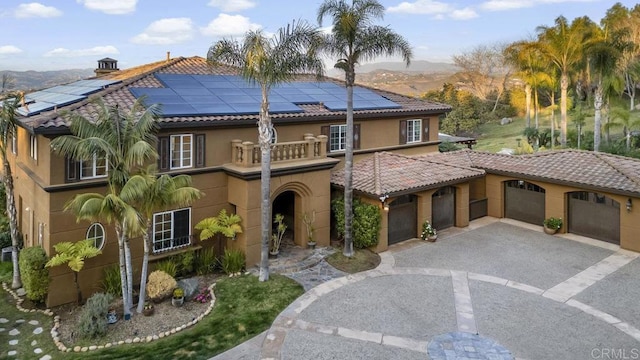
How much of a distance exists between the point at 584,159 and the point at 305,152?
14.1 meters

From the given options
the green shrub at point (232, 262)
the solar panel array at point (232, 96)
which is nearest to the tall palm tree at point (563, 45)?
the solar panel array at point (232, 96)

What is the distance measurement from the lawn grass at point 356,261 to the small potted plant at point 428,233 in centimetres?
322

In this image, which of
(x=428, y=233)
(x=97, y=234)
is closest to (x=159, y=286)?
(x=97, y=234)

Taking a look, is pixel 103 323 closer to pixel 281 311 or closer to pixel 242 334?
pixel 242 334

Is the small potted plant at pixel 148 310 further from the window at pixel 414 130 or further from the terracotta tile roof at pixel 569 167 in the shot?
the window at pixel 414 130

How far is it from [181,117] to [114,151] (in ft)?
13.5

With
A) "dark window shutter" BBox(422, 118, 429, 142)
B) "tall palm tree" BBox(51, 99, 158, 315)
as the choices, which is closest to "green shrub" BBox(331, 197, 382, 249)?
"tall palm tree" BBox(51, 99, 158, 315)

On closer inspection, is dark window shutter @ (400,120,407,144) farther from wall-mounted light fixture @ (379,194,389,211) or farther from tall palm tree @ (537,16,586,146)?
tall palm tree @ (537,16,586,146)

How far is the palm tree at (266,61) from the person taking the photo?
47.4ft

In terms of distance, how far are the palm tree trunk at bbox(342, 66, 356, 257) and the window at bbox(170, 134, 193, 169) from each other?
20.0ft

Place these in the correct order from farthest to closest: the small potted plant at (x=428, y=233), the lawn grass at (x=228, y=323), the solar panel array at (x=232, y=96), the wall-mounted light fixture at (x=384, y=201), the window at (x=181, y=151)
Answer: the small potted plant at (x=428, y=233)
the wall-mounted light fixture at (x=384, y=201)
the solar panel array at (x=232, y=96)
the window at (x=181, y=151)
the lawn grass at (x=228, y=323)

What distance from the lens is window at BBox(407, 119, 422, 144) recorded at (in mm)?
25828

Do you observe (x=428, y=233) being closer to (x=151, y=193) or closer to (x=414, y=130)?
(x=414, y=130)

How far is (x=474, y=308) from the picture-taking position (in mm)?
13734
